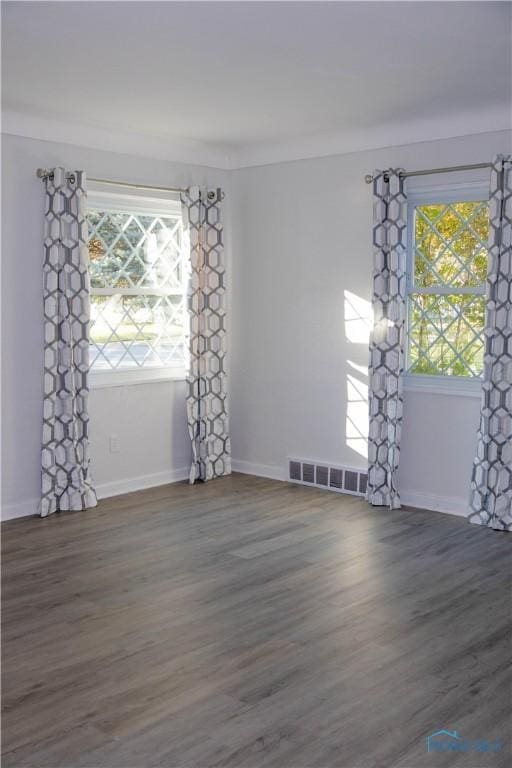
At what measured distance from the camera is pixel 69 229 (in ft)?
18.0

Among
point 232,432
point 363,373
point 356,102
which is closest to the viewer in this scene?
point 356,102

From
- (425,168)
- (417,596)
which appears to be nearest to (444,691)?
(417,596)

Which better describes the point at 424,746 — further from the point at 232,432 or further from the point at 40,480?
the point at 232,432

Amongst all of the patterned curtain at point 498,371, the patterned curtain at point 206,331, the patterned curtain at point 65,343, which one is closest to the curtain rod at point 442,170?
the patterned curtain at point 498,371

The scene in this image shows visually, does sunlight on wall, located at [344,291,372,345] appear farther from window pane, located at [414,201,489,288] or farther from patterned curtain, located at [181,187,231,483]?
patterned curtain, located at [181,187,231,483]

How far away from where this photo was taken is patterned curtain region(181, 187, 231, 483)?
6.34 m

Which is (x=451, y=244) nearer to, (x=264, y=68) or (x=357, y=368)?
(x=357, y=368)

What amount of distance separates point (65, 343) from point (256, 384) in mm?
1774

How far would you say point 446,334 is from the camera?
564cm

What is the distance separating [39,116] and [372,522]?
3.40m

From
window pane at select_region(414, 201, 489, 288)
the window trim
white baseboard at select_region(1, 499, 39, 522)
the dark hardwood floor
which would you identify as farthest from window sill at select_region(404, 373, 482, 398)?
white baseboard at select_region(1, 499, 39, 522)

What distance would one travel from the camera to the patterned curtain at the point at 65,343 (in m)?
5.43

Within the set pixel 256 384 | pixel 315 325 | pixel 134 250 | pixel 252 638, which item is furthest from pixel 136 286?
pixel 252 638

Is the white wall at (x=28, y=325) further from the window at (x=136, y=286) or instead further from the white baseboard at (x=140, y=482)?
the window at (x=136, y=286)
